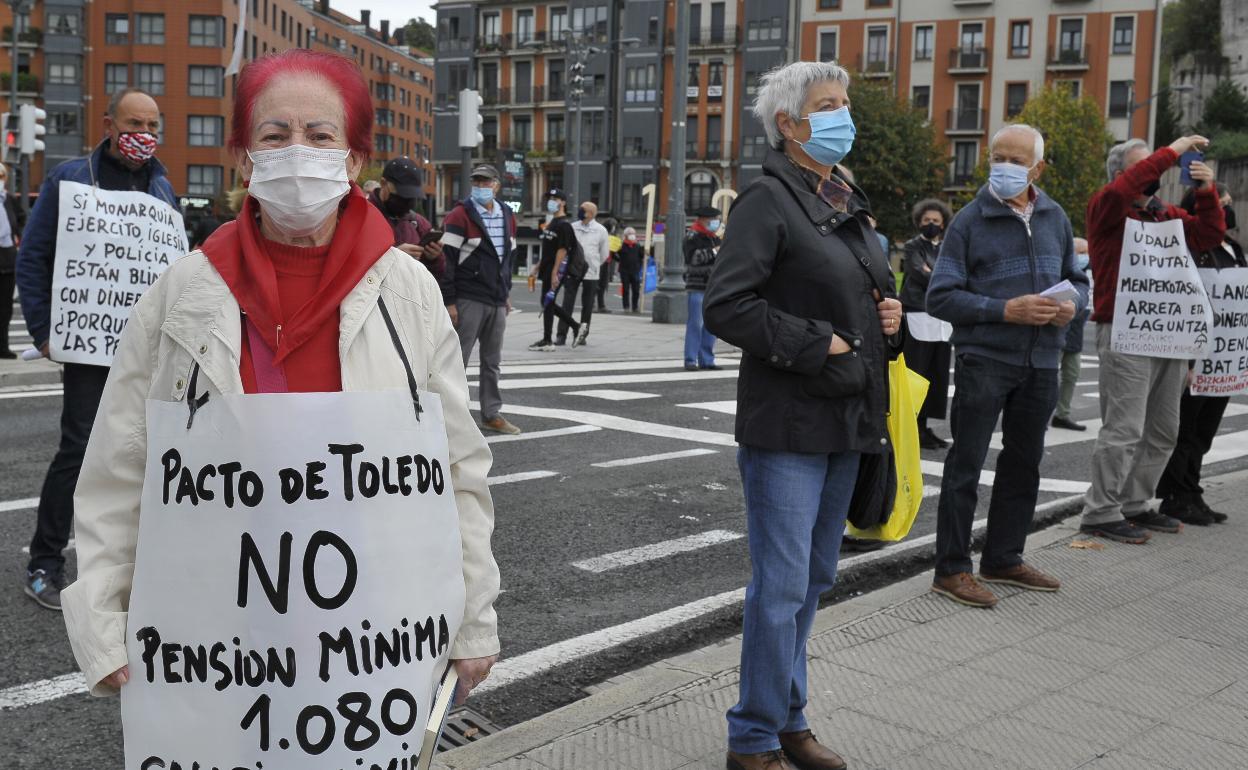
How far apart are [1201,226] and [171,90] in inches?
3478

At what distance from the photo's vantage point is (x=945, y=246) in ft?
19.1

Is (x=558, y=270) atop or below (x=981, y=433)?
atop

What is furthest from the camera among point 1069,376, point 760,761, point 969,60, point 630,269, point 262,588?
point 969,60

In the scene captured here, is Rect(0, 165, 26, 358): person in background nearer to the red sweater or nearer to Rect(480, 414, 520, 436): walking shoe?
Rect(480, 414, 520, 436): walking shoe

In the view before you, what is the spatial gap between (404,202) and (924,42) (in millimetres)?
68662

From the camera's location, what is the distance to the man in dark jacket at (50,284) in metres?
5.18

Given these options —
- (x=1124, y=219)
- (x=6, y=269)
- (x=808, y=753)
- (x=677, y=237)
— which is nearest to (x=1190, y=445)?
(x=1124, y=219)

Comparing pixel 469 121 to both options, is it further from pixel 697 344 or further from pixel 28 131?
pixel 28 131

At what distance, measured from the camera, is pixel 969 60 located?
71.3m

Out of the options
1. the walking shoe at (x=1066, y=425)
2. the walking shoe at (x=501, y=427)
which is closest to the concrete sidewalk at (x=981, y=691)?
the walking shoe at (x=501, y=427)

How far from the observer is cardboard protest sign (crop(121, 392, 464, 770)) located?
7.47ft

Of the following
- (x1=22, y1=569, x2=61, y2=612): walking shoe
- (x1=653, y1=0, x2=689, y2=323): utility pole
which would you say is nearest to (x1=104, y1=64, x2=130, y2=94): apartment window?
(x1=653, y1=0, x2=689, y2=323): utility pole

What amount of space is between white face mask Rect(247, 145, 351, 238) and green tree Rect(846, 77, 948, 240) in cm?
6083

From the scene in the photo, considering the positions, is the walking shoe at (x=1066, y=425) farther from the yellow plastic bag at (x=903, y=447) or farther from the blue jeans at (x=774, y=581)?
the blue jeans at (x=774, y=581)
